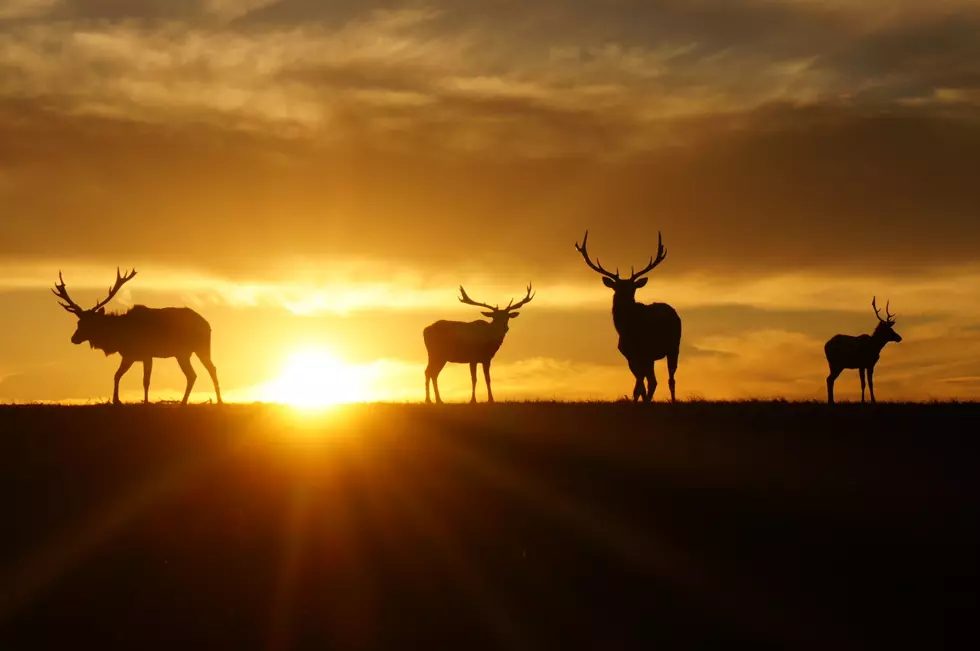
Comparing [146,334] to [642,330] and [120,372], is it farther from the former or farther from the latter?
[642,330]

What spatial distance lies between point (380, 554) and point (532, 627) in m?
3.02

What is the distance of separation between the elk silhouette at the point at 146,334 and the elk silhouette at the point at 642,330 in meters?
10.3

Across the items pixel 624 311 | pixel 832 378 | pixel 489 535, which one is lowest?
pixel 489 535

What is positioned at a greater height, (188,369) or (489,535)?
(188,369)

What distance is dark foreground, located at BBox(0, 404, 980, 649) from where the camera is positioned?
12.2 m

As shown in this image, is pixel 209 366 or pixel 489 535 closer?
pixel 489 535

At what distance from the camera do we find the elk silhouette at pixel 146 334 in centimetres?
3033

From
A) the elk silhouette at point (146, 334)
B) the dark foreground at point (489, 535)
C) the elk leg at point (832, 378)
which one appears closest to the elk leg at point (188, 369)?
the elk silhouette at point (146, 334)

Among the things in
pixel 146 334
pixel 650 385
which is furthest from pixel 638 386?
pixel 146 334

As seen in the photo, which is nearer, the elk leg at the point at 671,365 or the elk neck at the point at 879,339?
the elk leg at the point at 671,365

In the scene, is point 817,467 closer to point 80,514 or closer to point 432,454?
point 432,454

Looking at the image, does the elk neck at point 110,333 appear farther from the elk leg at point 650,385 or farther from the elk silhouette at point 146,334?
the elk leg at point 650,385

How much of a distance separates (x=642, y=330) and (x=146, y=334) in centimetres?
1252

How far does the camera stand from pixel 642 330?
29891mm
